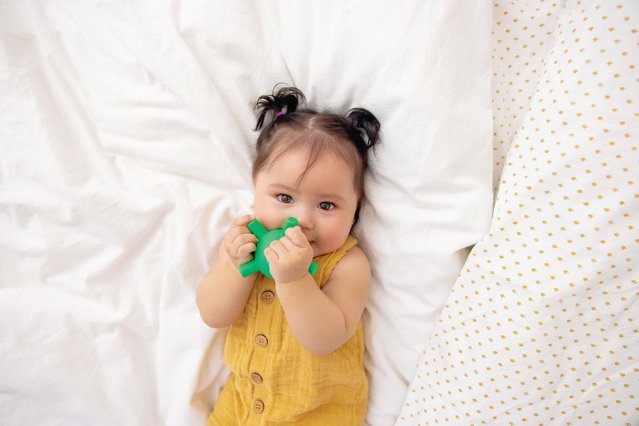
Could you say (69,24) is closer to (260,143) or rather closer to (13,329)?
(260,143)

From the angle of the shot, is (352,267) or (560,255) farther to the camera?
(352,267)

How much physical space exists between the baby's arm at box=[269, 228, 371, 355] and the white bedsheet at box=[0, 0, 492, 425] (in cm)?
10

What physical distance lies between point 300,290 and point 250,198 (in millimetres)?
306

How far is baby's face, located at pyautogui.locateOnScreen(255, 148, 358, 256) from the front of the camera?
0.89 meters

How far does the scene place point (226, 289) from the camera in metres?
0.93

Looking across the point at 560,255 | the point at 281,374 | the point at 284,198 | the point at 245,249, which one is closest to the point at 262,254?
the point at 245,249

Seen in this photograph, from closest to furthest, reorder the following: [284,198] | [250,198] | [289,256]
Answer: [289,256] → [284,198] → [250,198]

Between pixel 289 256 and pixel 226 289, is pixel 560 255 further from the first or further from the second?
pixel 226 289

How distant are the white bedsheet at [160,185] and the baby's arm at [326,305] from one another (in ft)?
0.34

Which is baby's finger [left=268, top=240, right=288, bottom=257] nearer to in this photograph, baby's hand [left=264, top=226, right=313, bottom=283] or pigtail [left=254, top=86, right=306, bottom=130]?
baby's hand [left=264, top=226, right=313, bottom=283]

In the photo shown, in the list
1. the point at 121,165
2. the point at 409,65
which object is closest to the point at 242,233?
the point at 121,165

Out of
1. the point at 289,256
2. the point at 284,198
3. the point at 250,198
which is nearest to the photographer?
the point at 289,256

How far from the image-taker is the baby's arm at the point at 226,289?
911mm

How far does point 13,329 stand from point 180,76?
68 centimetres
